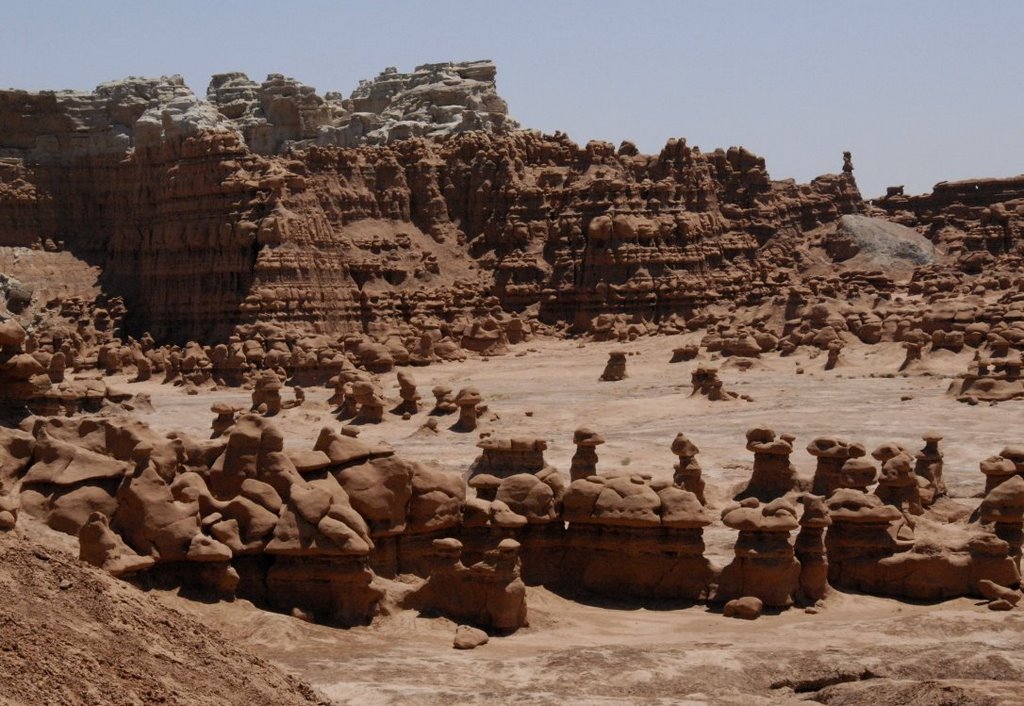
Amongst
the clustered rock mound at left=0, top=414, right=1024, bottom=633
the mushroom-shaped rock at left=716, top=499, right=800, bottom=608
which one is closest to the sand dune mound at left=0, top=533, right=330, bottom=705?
the clustered rock mound at left=0, top=414, right=1024, bottom=633

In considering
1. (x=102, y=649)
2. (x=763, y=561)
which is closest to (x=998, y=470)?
(x=763, y=561)

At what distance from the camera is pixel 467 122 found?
5709 centimetres

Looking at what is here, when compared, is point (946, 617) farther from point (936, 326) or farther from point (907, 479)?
point (936, 326)

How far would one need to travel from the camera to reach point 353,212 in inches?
2008

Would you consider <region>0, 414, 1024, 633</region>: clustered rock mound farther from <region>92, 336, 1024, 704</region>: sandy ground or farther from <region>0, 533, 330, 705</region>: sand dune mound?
<region>0, 533, 330, 705</region>: sand dune mound

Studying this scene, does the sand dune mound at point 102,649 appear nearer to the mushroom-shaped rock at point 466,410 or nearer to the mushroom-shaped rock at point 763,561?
the mushroom-shaped rock at point 763,561

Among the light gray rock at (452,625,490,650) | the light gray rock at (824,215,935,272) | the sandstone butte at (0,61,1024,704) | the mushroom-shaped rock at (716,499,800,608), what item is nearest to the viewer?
the sandstone butte at (0,61,1024,704)

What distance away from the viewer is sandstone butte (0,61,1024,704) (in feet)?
45.9

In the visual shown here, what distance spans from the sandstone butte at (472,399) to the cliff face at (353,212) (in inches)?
5.2

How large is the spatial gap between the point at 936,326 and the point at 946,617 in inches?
1019

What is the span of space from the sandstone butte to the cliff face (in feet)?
0.43

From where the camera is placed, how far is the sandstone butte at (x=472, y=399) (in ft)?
45.9

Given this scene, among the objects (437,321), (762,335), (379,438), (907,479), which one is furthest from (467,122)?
(907,479)

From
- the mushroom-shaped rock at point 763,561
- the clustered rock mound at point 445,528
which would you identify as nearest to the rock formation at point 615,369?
the clustered rock mound at point 445,528
